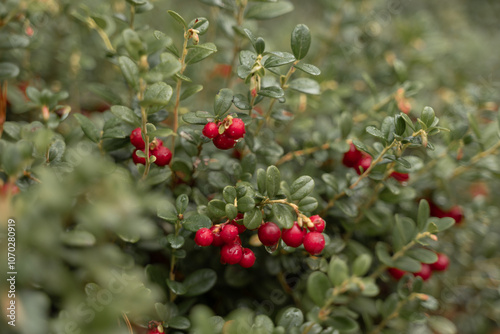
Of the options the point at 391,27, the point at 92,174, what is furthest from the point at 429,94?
the point at 92,174

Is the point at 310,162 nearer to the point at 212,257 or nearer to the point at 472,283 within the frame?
the point at 212,257

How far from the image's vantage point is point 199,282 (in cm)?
100

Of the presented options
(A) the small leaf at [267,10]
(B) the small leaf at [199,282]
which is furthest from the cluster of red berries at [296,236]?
(A) the small leaf at [267,10]

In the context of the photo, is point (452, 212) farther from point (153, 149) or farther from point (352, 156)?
point (153, 149)

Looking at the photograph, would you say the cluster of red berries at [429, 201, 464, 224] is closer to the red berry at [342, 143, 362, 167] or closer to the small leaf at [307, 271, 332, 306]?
the red berry at [342, 143, 362, 167]

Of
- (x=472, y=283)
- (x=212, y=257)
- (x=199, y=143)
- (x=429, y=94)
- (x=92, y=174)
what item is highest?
(x=92, y=174)

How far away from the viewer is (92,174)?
0.59 meters

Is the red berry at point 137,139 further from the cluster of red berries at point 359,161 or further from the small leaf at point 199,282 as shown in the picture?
the cluster of red berries at point 359,161

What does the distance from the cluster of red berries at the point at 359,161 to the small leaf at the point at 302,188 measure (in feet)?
0.72

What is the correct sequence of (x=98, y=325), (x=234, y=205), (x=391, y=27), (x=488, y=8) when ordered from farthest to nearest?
(x=488, y=8)
(x=391, y=27)
(x=234, y=205)
(x=98, y=325)

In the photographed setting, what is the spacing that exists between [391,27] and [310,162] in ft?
5.01

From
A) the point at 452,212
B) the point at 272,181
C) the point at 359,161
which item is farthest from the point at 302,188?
the point at 452,212

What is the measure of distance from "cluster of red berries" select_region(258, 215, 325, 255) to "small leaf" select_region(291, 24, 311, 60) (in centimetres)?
42

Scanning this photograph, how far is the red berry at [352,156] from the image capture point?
1.14m
